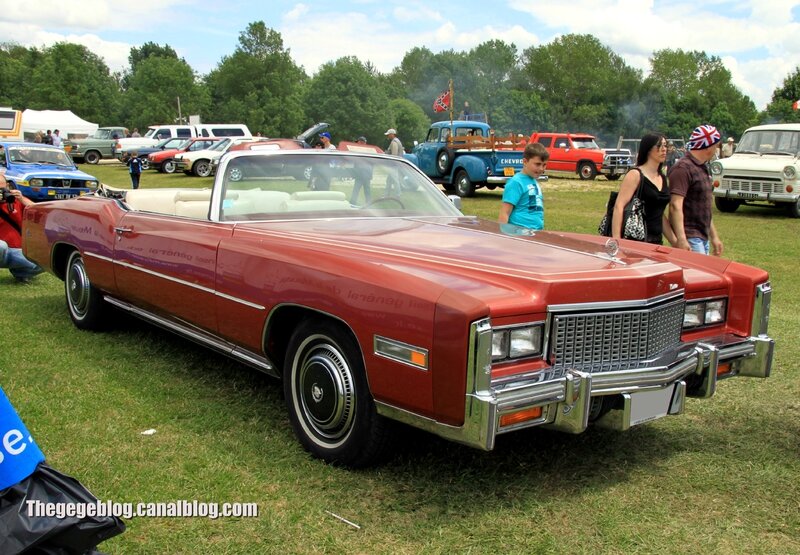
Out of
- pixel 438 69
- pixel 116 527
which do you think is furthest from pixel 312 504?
pixel 438 69

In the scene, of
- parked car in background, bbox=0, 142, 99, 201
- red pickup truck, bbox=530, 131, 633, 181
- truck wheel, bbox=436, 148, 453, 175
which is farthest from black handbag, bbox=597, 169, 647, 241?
red pickup truck, bbox=530, 131, 633, 181

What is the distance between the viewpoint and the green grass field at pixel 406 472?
296cm

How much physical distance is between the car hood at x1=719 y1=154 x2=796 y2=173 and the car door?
14.5 meters

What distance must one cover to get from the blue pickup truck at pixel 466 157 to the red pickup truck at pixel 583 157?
7114 mm

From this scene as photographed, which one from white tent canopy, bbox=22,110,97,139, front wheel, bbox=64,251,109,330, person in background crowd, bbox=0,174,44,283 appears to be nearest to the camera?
front wheel, bbox=64,251,109,330

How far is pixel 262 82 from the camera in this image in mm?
73188

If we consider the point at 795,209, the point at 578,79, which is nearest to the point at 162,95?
the point at 578,79

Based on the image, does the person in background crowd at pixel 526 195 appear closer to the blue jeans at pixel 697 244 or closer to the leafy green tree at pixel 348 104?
the blue jeans at pixel 697 244

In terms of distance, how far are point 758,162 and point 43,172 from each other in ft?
51.2

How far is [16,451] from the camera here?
1918 millimetres

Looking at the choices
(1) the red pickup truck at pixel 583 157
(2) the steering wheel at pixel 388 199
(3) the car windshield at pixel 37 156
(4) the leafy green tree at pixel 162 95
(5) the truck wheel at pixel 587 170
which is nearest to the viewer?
(2) the steering wheel at pixel 388 199

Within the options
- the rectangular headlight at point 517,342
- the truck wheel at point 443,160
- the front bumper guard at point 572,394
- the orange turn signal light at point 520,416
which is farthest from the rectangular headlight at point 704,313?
the truck wheel at point 443,160

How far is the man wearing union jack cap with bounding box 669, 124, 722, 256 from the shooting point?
553 cm

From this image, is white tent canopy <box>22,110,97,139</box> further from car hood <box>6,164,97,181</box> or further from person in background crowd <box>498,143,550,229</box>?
person in background crowd <box>498,143,550,229</box>
